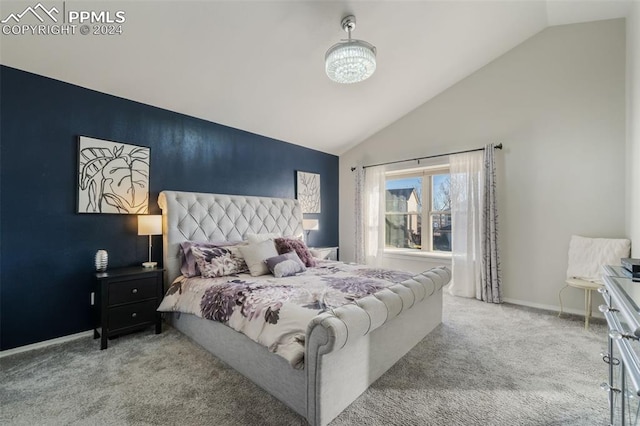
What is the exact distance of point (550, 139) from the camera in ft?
11.6

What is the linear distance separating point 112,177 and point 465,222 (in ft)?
15.4

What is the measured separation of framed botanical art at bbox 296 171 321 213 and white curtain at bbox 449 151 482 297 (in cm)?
239

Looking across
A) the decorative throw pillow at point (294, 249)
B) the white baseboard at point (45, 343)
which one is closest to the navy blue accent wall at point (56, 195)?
the white baseboard at point (45, 343)

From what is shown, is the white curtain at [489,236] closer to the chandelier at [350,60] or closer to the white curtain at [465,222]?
the white curtain at [465,222]

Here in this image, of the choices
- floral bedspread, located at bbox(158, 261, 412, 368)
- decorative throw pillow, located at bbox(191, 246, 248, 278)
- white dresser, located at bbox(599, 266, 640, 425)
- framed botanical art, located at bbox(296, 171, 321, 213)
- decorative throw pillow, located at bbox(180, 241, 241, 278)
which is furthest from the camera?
framed botanical art, located at bbox(296, 171, 321, 213)

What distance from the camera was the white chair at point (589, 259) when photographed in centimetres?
292

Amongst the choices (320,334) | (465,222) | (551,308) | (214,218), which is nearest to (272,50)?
(214,218)

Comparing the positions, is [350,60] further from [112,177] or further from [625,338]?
[112,177]

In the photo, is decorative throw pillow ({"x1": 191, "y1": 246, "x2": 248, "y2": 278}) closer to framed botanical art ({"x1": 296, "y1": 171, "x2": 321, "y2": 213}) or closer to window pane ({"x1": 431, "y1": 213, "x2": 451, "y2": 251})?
framed botanical art ({"x1": 296, "y1": 171, "x2": 321, "y2": 213})

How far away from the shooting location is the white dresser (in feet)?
2.79

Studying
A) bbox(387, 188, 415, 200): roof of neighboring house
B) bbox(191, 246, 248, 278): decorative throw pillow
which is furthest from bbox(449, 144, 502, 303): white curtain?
bbox(191, 246, 248, 278): decorative throw pillow

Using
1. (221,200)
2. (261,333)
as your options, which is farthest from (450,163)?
(261,333)

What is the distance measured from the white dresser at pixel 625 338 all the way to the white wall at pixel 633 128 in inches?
62.1

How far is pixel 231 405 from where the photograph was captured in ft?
5.74
